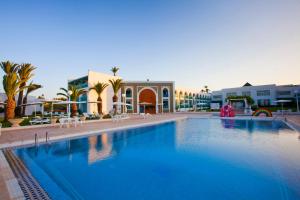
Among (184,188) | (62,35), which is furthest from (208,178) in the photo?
(62,35)

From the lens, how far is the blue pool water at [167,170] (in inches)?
160

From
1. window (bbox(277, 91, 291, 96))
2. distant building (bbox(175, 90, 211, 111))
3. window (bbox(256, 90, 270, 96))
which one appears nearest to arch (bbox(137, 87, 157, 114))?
distant building (bbox(175, 90, 211, 111))

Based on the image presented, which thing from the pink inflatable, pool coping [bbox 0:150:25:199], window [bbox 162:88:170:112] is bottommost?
pool coping [bbox 0:150:25:199]

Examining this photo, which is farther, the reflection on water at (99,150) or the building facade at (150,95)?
the building facade at (150,95)

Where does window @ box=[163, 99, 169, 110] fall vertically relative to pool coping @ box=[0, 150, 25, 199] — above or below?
above

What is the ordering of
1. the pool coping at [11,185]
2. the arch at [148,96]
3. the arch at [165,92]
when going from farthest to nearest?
Answer: the arch at [165,92] < the arch at [148,96] < the pool coping at [11,185]

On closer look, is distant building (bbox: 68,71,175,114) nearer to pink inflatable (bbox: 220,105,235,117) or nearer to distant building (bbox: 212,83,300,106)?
pink inflatable (bbox: 220,105,235,117)

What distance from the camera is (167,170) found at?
560cm

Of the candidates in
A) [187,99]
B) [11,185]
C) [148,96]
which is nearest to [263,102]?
[187,99]

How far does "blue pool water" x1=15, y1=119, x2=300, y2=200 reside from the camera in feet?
13.3

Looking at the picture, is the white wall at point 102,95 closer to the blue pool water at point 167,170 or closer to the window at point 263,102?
the blue pool water at point 167,170

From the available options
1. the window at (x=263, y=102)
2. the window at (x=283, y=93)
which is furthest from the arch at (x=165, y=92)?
the window at (x=283, y=93)

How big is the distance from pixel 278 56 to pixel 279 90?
3567cm

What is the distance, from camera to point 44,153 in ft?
23.6
